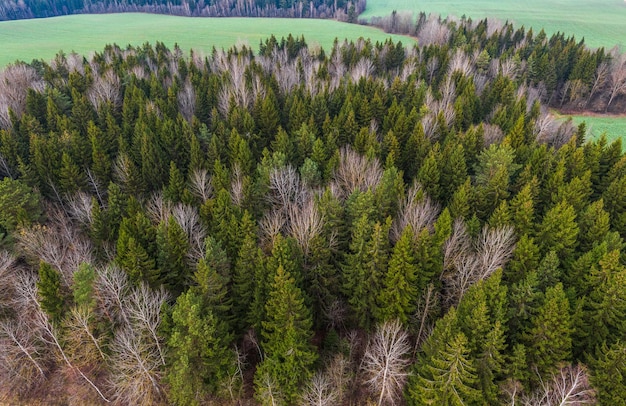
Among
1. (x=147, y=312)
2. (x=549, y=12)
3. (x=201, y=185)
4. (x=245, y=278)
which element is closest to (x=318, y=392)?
(x=245, y=278)

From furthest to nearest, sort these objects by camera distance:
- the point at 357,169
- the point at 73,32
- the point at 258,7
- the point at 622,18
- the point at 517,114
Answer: the point at 258,7, the point at 622,18, the point at 73,32, the point at 517,114, the point at 357,169

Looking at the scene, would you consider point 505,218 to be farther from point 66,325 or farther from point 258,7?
point 258,7

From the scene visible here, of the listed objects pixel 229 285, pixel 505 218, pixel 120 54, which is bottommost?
pixel 229 285

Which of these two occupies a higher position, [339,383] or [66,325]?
[66,325]

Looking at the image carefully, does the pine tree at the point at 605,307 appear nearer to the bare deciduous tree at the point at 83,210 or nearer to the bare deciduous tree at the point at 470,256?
the bare deciduous tree at the point at 470,256

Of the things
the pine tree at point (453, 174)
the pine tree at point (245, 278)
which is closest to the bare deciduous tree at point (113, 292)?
the pine tree at point (245, 278)

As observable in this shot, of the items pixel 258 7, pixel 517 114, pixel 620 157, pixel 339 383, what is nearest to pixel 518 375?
pixel 339 383

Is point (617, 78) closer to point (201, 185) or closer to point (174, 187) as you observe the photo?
point (201, 185)
